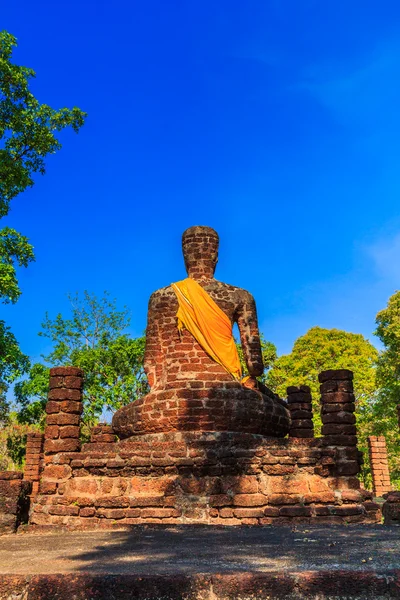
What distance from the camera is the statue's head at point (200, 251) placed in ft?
33.4

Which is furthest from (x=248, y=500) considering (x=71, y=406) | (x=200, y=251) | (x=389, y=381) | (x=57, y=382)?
(x=389, y=381)

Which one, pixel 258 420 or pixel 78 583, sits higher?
pixel 258 420

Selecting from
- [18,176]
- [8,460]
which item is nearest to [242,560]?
[18,176]

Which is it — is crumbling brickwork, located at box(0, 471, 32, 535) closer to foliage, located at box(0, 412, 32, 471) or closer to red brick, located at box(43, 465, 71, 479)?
red brick, located at box(43, 465, 71, 479)

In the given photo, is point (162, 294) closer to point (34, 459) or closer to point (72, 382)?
point (72, 382)

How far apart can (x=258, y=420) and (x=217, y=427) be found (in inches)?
30.6

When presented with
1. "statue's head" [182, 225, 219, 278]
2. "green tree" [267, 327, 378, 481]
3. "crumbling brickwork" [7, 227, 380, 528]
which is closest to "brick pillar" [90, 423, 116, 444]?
"crumbling brickwork" [7, 227, 380, 528]

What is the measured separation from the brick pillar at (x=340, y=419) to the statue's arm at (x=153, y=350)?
285 centimetres

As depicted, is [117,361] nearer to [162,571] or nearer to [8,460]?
[8,460]

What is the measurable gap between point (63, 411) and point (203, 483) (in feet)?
8.62

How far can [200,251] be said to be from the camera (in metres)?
10.2

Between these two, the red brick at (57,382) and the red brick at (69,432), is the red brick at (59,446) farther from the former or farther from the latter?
the red brick at (57,382)

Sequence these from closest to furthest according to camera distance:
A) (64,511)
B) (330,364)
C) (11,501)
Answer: (11,501), (64,511), (330,364)

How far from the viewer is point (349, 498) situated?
7918 millimetres
